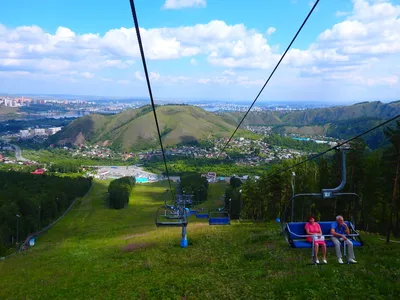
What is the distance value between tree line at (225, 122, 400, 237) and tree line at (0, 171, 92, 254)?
98.4 ft

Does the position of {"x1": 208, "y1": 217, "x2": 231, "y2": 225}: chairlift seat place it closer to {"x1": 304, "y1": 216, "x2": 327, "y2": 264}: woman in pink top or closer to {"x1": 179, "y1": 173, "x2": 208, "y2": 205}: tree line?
{"x1": 304, "y1": 216, "x2": 327, "y2": 264}: woman in pink top

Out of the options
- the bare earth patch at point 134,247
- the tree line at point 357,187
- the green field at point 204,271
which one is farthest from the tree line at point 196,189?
the bare earth patch at point 134,247

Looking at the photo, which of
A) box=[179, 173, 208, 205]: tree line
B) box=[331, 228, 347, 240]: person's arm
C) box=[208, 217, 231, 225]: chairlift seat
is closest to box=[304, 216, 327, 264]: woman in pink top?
box=[331, 228, 347, 240]: person's arm

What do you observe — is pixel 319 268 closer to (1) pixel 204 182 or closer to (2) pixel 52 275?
(2) pixel 52 275

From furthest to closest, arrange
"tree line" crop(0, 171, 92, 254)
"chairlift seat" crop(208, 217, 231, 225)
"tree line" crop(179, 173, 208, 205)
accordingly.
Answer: "tree line" crop(179, 173, 208, 205)
"tree line" crop(0, 171, 92, 254)
"chairlift seat" crop(208, 217, 231, 225)

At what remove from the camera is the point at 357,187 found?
109ft

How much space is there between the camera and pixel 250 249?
22188mm

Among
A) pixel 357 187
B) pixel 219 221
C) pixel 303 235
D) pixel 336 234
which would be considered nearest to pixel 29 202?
pixel 219 221

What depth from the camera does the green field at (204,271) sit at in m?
11.7

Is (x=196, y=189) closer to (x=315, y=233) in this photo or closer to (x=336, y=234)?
(x=315, y=233)

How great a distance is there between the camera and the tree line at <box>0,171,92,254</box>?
156 feet

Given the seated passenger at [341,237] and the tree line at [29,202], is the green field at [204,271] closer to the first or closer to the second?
the seated passenger at [341,237]

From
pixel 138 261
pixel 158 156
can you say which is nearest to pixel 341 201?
pixel 138 261

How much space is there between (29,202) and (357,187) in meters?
46.3
